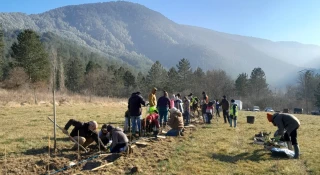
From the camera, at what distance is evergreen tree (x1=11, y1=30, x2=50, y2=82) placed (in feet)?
142

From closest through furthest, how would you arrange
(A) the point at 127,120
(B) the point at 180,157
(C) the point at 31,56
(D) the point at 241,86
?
(B) the point at 180,157
(A) the point at 127,120
(C) the point at 31,56
(D) the point at 241,86

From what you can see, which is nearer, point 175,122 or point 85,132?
point 85,132

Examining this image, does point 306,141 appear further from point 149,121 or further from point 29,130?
point 29,130

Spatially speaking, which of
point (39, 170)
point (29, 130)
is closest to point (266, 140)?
point (39, 170)

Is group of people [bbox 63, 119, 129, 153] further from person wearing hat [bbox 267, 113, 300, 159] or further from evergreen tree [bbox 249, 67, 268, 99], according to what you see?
evergreen tree [bbox 249, 67, 268, 99]

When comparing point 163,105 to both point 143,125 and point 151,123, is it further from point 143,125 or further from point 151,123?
point 143,125

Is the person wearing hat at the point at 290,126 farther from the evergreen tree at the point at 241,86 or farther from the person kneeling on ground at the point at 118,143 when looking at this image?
the evergreen tree at the point at 241,86

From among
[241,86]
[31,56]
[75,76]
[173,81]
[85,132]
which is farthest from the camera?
[241,86]

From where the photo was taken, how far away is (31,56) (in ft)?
144

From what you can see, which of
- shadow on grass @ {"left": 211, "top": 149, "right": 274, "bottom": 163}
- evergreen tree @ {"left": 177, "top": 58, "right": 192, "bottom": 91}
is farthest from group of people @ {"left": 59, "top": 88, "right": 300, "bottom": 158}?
evergreen tree @ {"left": 177, "top": 58, "right": 192, "bottom": 91}

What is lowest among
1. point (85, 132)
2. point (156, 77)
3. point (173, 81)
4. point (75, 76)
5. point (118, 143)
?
point (118, 143)

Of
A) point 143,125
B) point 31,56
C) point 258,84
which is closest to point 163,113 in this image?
point 143,125

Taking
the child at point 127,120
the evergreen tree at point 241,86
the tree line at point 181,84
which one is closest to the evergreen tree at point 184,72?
the tree line at point 181,84

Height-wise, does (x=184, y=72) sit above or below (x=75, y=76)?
above
